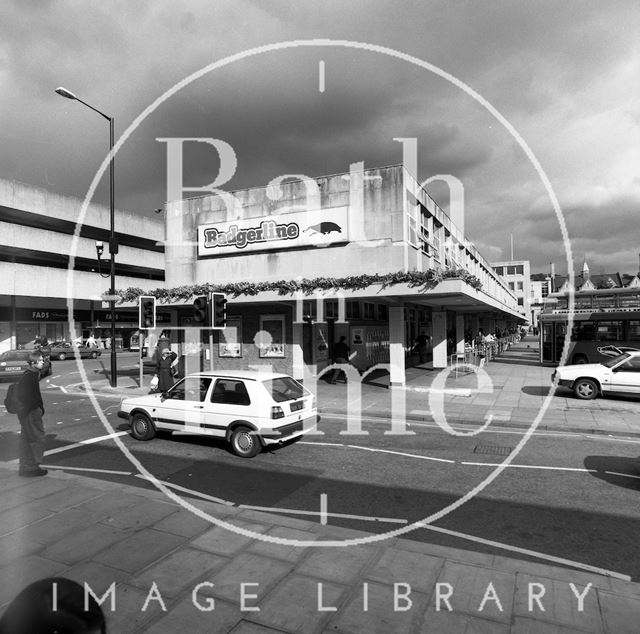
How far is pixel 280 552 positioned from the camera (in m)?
4.52

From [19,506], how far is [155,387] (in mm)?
9459

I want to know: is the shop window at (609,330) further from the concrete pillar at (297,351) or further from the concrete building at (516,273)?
the concrete building at (516,273)

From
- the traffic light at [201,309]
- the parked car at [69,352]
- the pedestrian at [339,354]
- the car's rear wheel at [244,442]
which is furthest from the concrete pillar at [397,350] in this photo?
the parked car at [69,352]

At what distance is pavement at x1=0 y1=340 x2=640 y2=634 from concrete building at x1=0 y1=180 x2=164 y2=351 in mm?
31367

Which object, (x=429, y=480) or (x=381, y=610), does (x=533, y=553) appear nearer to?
(x=381, y=610)

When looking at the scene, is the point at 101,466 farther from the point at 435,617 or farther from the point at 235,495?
the point at 435,617

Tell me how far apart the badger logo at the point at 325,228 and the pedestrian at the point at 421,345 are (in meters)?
12.4

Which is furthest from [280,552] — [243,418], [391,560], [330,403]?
[330,403]

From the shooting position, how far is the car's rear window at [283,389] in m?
8.73

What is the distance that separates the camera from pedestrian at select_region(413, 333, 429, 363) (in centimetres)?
2853

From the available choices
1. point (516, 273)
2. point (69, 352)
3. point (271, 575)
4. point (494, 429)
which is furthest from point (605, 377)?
point (516, 273)

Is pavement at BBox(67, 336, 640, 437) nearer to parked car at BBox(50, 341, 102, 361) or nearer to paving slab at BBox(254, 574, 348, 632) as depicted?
paving slab at BBox(254, 574, 348, 632)

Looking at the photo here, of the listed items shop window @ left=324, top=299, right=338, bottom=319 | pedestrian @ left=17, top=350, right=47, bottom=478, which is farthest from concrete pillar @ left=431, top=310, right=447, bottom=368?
pedestrian @ left=17, top=350, right=47, bottom=478

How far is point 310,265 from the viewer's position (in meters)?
19.1
